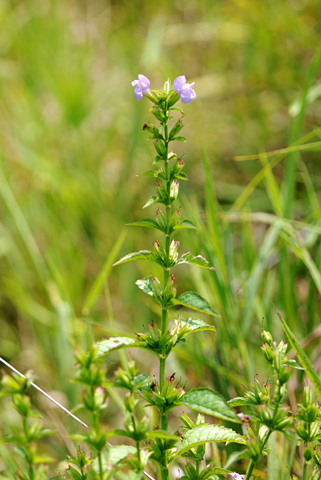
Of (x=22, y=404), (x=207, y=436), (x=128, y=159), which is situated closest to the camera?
(x=22, y=404)

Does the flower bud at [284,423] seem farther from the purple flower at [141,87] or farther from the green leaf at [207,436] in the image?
the purple flower at [141,87]

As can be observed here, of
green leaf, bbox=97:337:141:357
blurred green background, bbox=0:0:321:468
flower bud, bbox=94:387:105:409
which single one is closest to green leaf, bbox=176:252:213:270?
green leaf, bbox=97:337:141:357

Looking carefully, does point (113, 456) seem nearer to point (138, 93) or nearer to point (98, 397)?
point (98, 397)

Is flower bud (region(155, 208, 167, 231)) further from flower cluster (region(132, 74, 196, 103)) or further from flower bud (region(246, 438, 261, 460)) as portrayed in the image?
flower bud (region(246, 438, 261, 460))

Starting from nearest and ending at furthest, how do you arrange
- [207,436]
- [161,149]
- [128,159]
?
[207,436], [161,149], [128,159]

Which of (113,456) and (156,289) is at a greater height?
(156,289)

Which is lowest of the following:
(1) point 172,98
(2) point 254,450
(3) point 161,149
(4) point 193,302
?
(2) point 254,450

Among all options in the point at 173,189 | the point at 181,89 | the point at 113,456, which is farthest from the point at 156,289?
the point at 181,89

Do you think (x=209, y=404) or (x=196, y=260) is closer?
(x=209, y=404)
